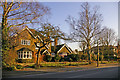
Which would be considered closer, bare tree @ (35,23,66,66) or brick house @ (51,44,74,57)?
bare tree @ (35,23,66,66)

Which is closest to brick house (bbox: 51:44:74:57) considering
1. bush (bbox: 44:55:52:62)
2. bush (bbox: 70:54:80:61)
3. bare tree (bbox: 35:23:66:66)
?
bush (bbox: 70:54:80:61)

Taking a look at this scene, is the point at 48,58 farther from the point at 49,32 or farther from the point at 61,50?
the point at 49,32

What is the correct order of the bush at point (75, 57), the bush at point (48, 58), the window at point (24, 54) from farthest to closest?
the bush at point (75, 57)
the bush at point (48, 58)
the window at point (24, 54)

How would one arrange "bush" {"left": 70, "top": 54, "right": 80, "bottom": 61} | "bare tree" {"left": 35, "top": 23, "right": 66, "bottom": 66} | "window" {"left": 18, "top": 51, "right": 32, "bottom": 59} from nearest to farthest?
"bare tree" {"left": 35, "top": 23, "right": 66, "bottom": 66}, "window" {"left": 18, "top": 51, "right": 32, "bottom": 59}, "bush" {"left": 70, "top": 54, "right": 80, "bottom": 61}

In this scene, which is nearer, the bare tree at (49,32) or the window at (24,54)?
the bare tree at (49,32)

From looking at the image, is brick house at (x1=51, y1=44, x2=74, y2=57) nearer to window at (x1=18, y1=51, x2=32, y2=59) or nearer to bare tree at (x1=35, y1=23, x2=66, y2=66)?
window at (x1=18, y1=51, x2=32, y2=59)

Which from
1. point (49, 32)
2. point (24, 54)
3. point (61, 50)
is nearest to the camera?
point (49, 32)

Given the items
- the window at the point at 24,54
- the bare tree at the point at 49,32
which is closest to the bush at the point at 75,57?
the window at the point at 24,54

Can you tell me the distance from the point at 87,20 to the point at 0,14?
18597 mm

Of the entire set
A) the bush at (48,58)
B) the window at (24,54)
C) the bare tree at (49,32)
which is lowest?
the bush at (48,58)

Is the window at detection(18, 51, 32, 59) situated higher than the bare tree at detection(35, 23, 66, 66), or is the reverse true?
the bare tree at detection(35, 23, 66, 66)

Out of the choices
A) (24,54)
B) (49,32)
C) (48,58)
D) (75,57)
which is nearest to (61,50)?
(75,57)

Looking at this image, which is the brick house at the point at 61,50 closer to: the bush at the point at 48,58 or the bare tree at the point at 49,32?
the bush at the point at 48,58

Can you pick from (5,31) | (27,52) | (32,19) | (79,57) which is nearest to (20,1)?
(32,19)
